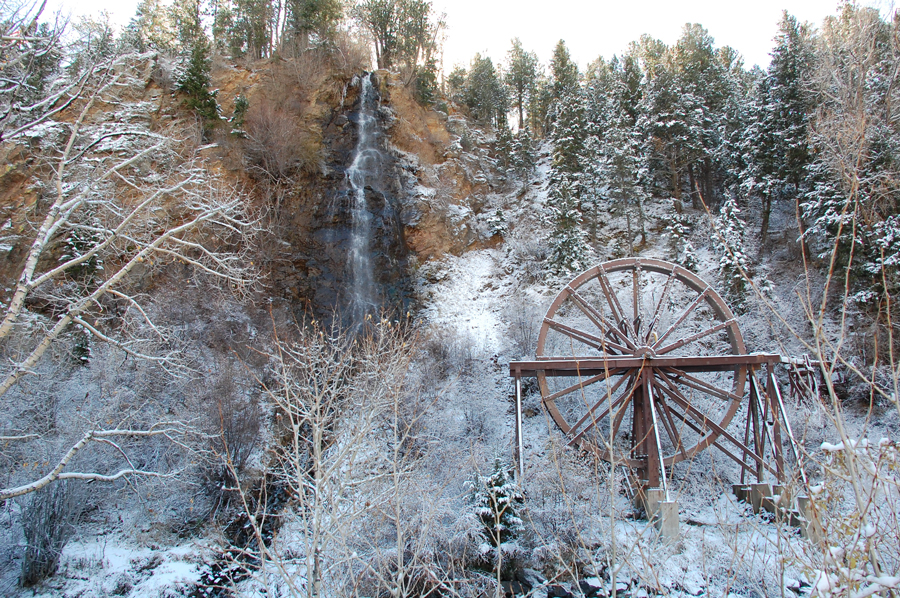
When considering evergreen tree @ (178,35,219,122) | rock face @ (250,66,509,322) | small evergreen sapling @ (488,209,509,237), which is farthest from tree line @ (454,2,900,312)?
evergreen tree @ (178,35,219,122)

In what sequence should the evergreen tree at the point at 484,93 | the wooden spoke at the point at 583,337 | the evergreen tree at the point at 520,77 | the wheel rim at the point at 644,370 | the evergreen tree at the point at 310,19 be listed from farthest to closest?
1. the evergreen tree at the point at 520,77
2. the evergreen tree at the point at 484,93
3. the evergreen tree at the point at 310,19
4. the wooden spoke at the point at 583,337
5. the wheel rim at the point at 644,370

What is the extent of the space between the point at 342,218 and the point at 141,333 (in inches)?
319

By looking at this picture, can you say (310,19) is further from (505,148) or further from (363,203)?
(363,203)

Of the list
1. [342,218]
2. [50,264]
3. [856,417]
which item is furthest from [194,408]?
[856,417]

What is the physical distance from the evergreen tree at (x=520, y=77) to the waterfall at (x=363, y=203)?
14789mm

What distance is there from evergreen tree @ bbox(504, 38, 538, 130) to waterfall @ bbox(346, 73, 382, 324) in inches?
582

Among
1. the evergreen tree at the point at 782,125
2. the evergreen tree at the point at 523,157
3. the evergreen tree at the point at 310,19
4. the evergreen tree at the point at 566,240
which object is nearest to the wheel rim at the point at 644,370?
the evergreen tree at the point at 566,240

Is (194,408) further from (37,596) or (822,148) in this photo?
(822,148)

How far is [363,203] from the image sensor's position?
1873 cm

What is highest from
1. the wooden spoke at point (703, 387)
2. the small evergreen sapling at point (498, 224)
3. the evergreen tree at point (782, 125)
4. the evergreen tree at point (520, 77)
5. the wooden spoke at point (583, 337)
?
the evergreen tree at point (520, 77)

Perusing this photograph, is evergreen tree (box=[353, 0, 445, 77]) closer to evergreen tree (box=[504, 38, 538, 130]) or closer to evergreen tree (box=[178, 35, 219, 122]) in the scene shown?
evergreen tree (box=[504, 38, 538, 130])

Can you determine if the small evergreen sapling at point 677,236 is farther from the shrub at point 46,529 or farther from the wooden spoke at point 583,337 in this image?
the shrub at point 46,529

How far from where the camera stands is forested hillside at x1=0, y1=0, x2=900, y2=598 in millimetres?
5734

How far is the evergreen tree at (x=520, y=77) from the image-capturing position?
34.0 metres
